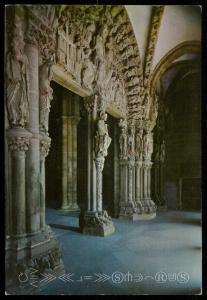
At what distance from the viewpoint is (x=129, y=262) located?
4.45 meters

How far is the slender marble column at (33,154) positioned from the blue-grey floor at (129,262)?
33.6 inches

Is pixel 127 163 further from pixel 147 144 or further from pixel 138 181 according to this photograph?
pixel 147 144

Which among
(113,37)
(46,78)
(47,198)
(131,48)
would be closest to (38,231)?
(46,78)

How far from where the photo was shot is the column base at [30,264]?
3270mm

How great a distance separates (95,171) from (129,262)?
2.38 metres

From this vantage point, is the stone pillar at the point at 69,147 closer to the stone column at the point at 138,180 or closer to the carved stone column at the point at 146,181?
the stone column at the point at 138,180

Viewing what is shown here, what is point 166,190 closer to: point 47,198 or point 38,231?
point 47,198

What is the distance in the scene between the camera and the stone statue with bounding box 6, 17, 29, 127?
132 inches

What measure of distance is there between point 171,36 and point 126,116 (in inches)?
101

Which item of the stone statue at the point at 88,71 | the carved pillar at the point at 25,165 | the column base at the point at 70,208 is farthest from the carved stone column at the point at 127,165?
the carved pillar at the point at 25,165

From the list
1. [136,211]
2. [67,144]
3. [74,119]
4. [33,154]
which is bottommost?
[136,211]

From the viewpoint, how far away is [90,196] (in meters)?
6.30

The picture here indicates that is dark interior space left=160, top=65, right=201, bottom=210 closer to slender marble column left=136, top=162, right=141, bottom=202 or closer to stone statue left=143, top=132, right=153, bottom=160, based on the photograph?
stone statue left=143, top=132, right=153, bottom=160

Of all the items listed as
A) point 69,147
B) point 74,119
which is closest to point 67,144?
point 69,147
